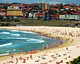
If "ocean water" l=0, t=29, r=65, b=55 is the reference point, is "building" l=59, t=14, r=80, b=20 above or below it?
below

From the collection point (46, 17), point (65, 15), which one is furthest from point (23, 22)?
point (65, 15)

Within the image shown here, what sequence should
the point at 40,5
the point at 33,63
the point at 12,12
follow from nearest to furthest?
1. the point at 33,63
2. the point at 12,12
3. the point at 40,5

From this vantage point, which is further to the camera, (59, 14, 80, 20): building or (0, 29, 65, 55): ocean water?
(59, 14, 80, 20): building

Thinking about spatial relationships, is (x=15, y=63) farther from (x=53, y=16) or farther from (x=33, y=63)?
(x=53, y=16)

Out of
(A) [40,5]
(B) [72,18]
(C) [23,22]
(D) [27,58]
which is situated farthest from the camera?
(A) [40,5]

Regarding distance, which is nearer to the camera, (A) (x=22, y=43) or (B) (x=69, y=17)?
(A) (x=22, y=43)

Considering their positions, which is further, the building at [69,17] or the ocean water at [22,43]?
the building at [69,17]

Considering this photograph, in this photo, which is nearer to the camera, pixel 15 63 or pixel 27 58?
pixel 15 63

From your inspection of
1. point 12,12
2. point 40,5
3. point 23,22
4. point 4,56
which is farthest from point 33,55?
point 40,5

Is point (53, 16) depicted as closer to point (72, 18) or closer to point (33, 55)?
point (72, 18)

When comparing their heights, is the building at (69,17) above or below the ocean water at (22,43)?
below

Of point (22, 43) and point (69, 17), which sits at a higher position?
point (22, 43)
